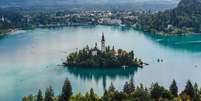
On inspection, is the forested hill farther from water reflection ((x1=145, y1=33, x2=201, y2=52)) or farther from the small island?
the small island

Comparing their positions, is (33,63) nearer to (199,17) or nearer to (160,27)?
(160,27)

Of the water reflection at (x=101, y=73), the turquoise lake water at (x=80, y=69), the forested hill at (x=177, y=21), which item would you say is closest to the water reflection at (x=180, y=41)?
the turquoise lake water at (x=80, y=69)

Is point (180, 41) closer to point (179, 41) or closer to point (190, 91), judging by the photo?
point (179, 41)

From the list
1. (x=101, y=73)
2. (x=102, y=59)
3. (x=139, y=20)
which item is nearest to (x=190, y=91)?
(x=101, y=73)

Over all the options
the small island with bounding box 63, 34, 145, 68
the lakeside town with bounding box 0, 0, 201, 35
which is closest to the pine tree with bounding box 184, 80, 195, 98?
the small island with bounding box 63, 34, 145, 68

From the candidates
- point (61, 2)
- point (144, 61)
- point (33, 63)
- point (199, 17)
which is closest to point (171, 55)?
point (144, 61)

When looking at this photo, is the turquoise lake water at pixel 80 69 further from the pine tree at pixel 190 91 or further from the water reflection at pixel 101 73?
the pine tree at pixel 190 91

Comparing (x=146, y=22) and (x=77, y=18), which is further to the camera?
(x=77, y=18)
